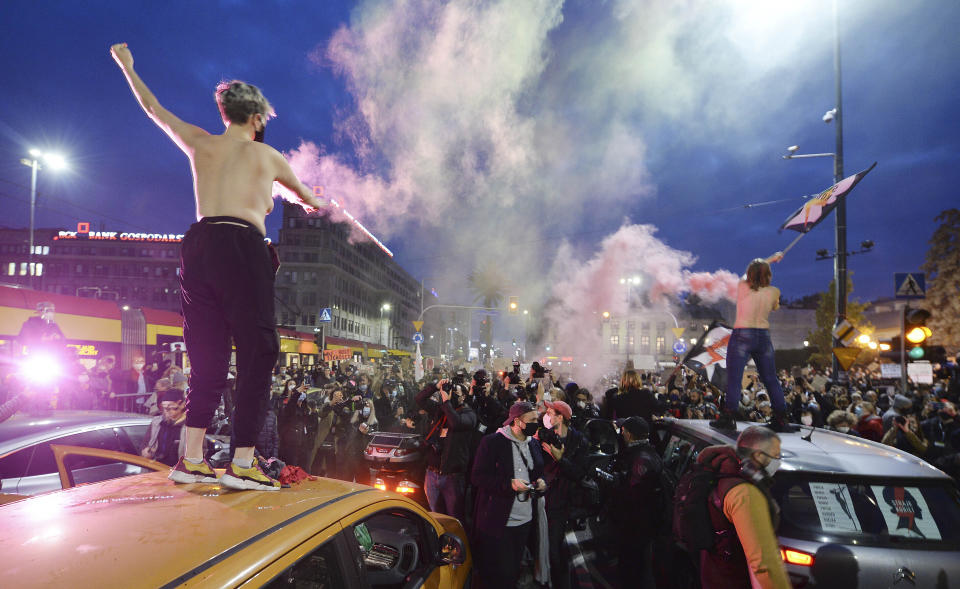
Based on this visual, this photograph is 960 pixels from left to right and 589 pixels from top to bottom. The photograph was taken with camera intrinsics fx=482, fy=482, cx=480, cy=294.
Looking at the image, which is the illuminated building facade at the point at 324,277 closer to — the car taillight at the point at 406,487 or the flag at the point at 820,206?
the car taillight at the point at 406,487

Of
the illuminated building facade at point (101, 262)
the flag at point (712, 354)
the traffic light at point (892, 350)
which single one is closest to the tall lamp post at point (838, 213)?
the traffic light at point (892, 350)

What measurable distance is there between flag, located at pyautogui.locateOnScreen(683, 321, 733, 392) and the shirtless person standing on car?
7161mm

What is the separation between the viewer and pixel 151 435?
5.01 metres

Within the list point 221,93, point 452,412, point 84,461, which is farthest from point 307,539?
point 452,412

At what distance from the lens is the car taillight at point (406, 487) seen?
7.41 meters

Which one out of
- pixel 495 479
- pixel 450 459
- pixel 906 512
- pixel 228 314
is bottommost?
pixel 450 459

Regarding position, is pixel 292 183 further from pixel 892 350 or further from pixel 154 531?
pixel 892 350

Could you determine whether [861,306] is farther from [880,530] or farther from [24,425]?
[24,425]

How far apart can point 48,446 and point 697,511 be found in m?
5.16

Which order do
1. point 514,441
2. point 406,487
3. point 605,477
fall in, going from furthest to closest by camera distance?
point 406,487 → point 605,477 → point 514,441

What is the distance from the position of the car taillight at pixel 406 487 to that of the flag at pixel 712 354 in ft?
16.2

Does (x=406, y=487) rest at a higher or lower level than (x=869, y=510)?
lower

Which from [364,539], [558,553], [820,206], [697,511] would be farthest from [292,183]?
[820,206]

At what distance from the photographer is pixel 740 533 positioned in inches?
109
